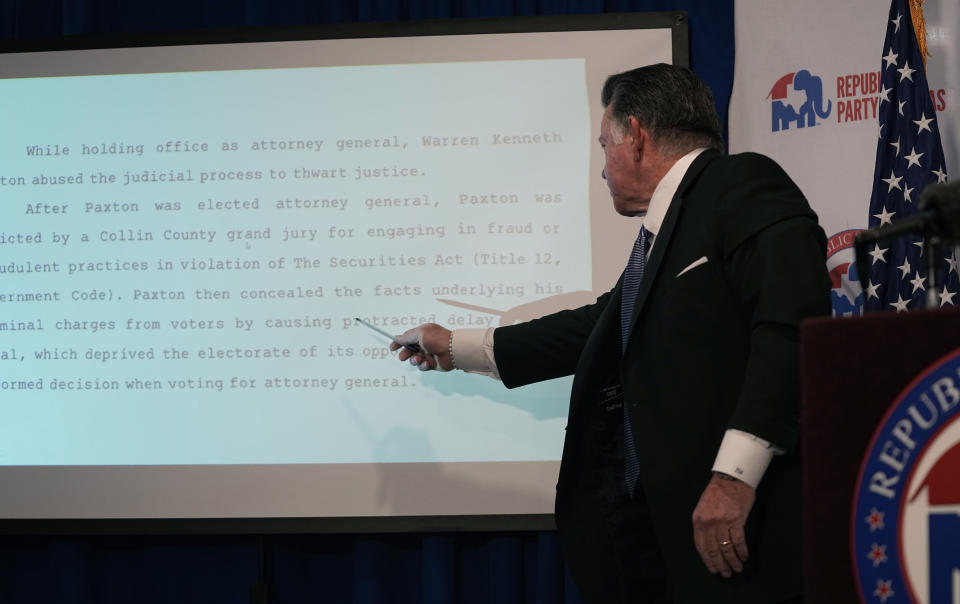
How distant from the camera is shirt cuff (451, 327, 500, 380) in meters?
2.43

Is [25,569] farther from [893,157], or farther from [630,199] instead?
[893,157]

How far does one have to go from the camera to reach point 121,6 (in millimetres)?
3422

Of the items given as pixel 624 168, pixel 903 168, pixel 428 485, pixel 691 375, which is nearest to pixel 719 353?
pixel 691 375

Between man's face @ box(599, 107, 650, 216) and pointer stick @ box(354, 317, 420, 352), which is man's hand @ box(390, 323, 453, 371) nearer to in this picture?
pointer stick @ box(354, 317, 420, 352)

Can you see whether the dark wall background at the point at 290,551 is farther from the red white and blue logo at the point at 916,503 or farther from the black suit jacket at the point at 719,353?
the red white and blue logo at the point at 916,503

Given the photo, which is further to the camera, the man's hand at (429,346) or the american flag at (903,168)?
the american flag at (903,168)

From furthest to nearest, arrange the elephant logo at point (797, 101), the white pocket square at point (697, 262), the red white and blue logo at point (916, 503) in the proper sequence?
the elephant logo at point (797, 101)
the white pocket square at point (697, 262)
the red white and blue logo at point (916, 503)

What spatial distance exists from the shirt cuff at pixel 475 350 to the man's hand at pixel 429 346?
0.03 meters

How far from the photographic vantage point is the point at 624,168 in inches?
78.9

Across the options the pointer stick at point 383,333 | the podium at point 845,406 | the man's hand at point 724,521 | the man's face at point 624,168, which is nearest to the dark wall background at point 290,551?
the pointer stick at point 383,333

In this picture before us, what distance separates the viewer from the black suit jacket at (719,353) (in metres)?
1.53

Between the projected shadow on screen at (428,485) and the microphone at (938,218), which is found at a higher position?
the microphone at (938,218)

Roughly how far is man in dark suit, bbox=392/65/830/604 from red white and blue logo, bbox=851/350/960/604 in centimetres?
58

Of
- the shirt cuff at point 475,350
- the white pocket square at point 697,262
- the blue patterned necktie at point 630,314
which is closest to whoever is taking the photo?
the white pocket square at point 697,262
